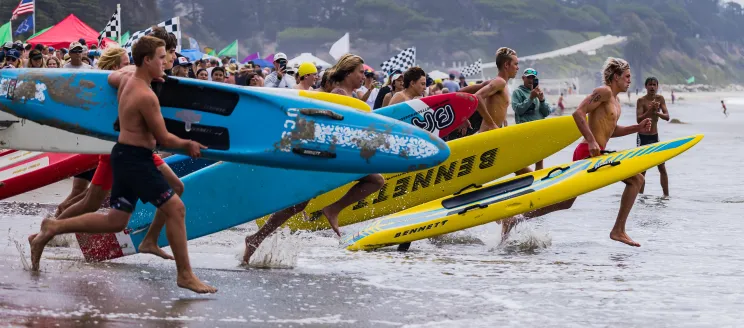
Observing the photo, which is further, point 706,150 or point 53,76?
point 706,150

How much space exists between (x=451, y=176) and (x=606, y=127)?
4.68ft

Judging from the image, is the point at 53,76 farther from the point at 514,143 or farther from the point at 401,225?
the point at 514,143

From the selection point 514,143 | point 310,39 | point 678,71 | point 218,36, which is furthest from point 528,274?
point 678,71

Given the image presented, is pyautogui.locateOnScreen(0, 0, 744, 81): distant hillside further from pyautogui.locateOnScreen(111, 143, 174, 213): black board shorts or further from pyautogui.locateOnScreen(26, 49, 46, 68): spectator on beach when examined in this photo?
pyautogui.locateOnScreen(111, 143, 174, 213): black board shorts

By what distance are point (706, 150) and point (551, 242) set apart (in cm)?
1774

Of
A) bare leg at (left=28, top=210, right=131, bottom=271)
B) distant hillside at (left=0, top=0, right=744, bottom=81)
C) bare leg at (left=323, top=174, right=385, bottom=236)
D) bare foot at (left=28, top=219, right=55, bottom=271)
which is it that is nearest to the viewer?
bare leg at (left=28, top=210, right=131, bottom=271)

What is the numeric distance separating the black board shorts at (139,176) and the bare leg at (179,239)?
0.05 metres

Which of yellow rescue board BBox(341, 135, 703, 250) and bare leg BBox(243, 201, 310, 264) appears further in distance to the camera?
yellow rescue board BBox(341, 135, 703, 250)

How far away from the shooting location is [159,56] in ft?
20.0

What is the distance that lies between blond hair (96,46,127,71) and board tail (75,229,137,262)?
1109 millimetres

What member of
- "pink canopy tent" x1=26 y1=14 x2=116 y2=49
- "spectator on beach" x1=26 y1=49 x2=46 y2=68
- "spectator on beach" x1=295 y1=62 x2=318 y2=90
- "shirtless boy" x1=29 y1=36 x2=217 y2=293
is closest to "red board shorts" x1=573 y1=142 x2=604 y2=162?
"spectator on beach" x1=295 y1=62 x2=318 y2=90

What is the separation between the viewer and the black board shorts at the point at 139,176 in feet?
19.6

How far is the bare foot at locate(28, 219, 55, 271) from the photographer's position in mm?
6547

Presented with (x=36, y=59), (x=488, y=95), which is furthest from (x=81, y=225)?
(x=36, y=59)
